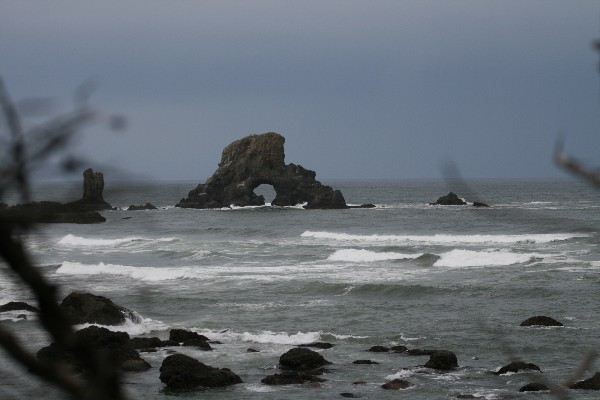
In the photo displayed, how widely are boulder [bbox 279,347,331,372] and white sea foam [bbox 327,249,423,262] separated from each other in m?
21.9

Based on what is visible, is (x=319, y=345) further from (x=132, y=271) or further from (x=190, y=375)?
(x=132, y=271)

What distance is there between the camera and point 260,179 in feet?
277

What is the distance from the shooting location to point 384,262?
3662 cm

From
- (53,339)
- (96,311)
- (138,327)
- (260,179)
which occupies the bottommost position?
(138,327)

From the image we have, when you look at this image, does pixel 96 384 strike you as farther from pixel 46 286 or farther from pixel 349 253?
pixel 349 253

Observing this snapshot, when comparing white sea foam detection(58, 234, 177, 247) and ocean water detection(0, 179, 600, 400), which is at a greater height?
white sea foam detection(58, 234, 177, 247)

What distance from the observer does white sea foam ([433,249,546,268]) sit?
34531 millimetres

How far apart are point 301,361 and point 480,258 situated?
72.5 feet

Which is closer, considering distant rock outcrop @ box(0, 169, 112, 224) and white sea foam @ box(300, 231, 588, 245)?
distant rock outcrop @ box(0, 169, 112, 224)

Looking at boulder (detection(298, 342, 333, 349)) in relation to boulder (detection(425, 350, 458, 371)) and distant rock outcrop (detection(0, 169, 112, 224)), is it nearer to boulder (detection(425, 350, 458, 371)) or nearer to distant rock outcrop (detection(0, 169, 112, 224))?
boulder (detection(425, 350, 458, 371))

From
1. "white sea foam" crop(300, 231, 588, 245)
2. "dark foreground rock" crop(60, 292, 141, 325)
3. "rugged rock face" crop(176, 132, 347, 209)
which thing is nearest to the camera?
"dark foreground rock" crop(60, 292, 141, 325)

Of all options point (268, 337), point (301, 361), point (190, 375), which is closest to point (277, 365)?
point (301, 361)

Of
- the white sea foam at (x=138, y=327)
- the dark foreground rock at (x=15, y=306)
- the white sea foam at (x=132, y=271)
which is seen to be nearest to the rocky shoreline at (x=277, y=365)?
the white sea foam at (x=138, y=327)

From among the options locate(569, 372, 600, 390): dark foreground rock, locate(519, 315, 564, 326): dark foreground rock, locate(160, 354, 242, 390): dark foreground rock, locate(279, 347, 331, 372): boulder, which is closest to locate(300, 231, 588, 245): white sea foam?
locate(519, 315, 564, 326): dark foreground rock
